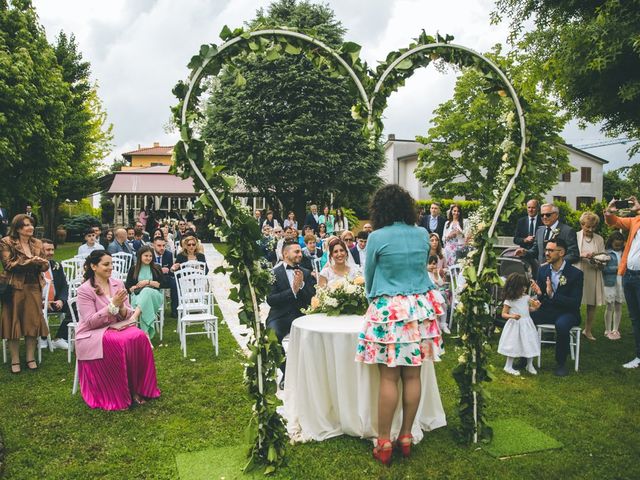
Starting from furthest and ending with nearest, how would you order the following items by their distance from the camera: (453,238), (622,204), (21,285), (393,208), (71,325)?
(453,238) → (71,325) → (21,285) → (622,204) → (393,208)

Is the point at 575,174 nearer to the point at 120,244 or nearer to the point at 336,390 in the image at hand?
the point at 120,244

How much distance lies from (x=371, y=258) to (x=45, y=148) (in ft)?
55.7

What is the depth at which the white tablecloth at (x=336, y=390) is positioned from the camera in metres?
4.43

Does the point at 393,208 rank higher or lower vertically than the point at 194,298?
higher

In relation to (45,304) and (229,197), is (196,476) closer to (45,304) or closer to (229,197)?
(229,197)

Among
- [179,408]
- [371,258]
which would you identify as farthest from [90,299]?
[371,258]

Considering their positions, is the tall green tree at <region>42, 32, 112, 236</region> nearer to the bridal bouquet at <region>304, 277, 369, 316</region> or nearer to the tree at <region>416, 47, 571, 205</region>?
the tree at <region>416, 47, 571, 205</region>

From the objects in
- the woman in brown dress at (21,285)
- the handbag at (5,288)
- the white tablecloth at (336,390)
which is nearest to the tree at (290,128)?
the woman in brown dress at (21,285)

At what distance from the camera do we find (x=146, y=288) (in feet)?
26.1

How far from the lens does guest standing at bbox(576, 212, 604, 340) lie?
26.3ft

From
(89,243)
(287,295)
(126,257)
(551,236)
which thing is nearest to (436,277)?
(551,236)

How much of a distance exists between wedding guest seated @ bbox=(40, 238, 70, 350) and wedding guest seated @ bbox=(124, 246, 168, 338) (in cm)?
92

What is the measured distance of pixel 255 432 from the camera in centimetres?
405

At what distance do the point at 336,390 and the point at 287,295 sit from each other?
5.72 feet
